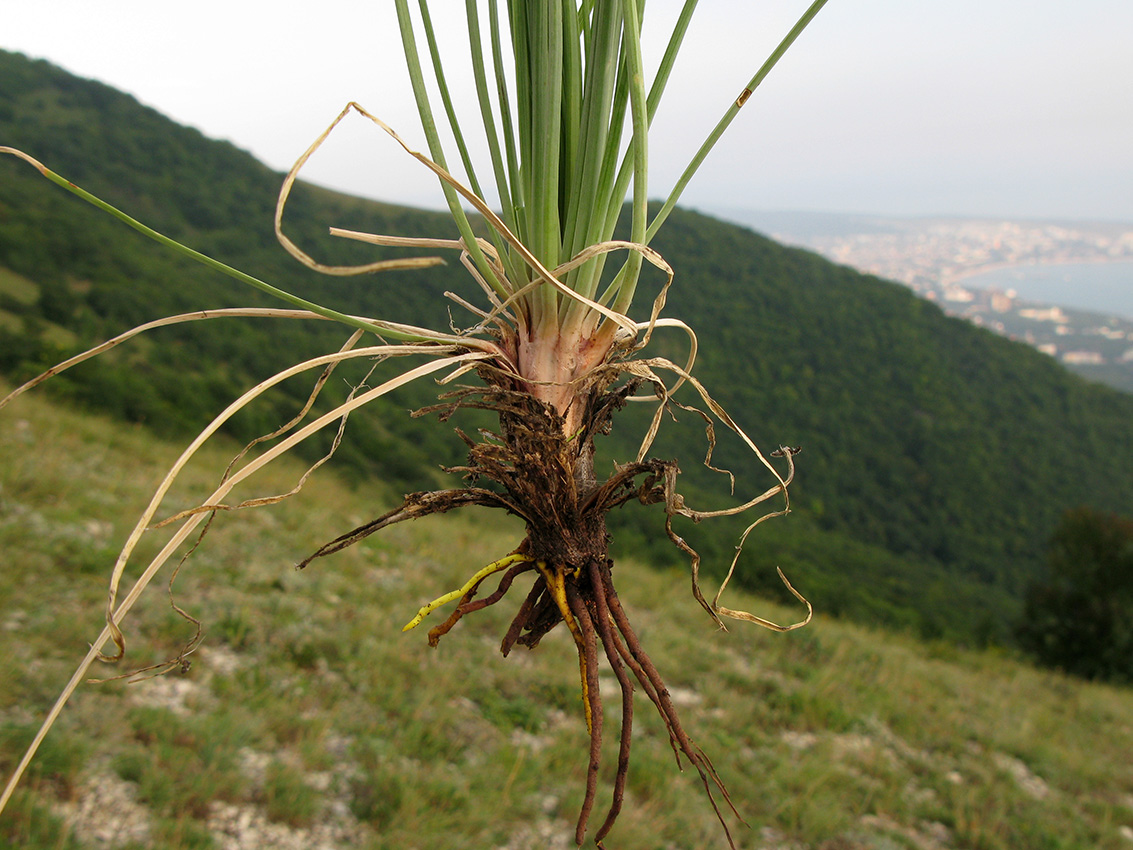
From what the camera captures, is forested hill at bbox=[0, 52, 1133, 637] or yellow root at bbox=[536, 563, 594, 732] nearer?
yellow root at bbox=[536, 563, 594, 732]

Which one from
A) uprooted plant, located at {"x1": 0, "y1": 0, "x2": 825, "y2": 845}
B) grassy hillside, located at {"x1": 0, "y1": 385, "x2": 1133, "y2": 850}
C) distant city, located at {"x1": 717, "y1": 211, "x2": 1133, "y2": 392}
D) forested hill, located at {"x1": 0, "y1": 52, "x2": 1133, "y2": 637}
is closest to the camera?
uprooted plant, located at {"x1": 0, "y1": 0, "x2": 825, "y2": 845}

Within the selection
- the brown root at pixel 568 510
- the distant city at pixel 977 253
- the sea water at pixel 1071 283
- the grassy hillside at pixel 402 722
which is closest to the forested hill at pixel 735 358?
the grassy hillside at pixel 402 722

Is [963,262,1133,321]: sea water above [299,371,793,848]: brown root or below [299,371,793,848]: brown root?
above

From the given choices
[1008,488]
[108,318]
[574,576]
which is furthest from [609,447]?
[1008,488]

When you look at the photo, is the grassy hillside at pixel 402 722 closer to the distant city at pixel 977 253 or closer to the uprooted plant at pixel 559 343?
the uprooted plant at pixel 559 343

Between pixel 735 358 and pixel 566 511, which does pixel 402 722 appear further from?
pixel 735 358

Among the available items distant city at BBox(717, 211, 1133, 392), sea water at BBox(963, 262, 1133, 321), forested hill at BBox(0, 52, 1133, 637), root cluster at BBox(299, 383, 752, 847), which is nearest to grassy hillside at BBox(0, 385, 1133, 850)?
root cluster at BBox(299, 383, 752, 847)

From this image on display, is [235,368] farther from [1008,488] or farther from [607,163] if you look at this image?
[1008,488]

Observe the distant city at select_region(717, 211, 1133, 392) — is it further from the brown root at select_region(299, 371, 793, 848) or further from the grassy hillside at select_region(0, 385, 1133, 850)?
the brown root at select_region(299, 371, 793, 848)

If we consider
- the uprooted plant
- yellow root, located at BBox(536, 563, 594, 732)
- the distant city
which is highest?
the distant city
